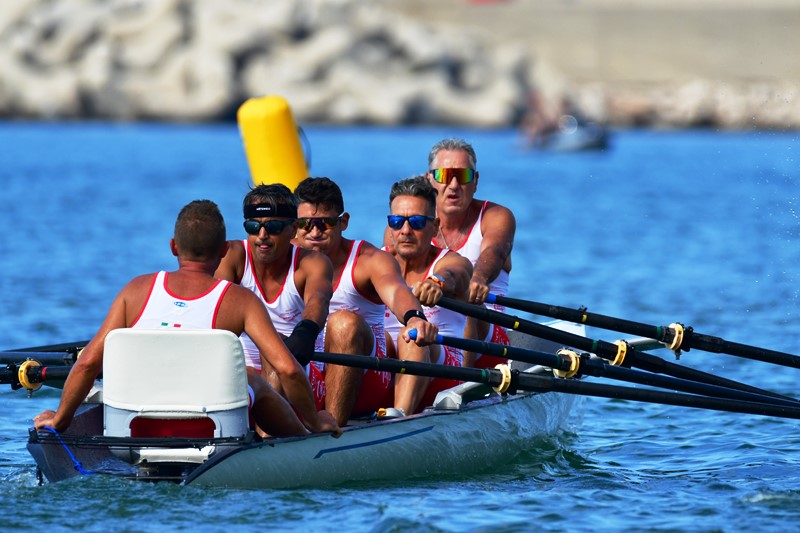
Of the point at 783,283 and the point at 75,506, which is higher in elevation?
the point at 783,283

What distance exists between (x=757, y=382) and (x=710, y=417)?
A: 64.9 inches

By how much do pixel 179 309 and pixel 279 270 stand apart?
130 centimetres

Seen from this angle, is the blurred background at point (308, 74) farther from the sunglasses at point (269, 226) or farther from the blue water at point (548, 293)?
the sunglasses at point (269, 226)

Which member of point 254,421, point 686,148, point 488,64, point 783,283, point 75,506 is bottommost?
point 75,506

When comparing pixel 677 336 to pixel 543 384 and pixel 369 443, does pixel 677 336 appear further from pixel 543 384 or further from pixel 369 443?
pixel 369 443

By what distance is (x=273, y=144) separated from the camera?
45.4ft

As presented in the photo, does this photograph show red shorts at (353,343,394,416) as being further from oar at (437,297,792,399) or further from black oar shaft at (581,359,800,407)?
black oar shaft at (581,359,800,407)

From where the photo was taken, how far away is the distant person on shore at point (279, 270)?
792 cm

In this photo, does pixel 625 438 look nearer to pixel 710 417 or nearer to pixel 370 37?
pixel 710 417

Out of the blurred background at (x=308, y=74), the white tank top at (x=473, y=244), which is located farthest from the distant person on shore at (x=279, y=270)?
the blurred background at (x=308, y=74)

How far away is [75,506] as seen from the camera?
283 inches

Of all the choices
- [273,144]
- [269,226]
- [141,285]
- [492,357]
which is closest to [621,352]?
[492,357]

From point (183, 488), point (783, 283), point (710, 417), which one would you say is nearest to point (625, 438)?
point (710, 417)

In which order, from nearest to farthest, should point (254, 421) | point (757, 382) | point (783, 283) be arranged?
1. point (254, 421)
2. point (757, 382)
3. point (783, 283)
